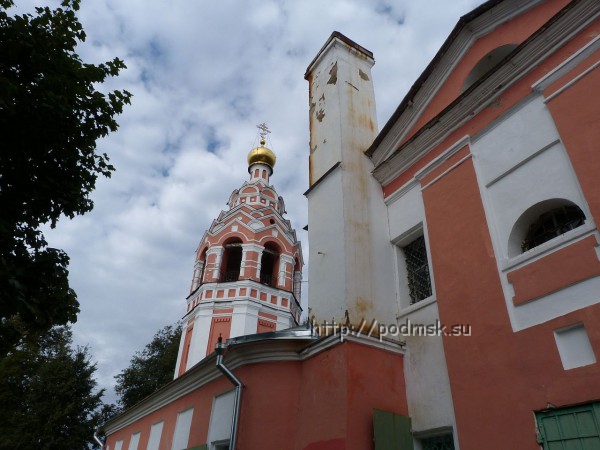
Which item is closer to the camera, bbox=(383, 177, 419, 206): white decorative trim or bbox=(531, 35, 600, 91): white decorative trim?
bbox=(531, 35, 600, 91): white decorative trim

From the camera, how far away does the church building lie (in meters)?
4.86

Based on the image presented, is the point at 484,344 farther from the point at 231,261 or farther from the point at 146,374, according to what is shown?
the point at 146,374

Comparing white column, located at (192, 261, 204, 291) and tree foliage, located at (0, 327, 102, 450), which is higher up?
white column, located at (192, 261, 204, 291)

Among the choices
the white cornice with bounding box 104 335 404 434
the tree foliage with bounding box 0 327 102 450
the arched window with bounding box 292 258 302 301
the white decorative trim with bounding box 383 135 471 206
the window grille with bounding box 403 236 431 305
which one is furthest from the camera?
the arched window with bounding box 292 258 302 301

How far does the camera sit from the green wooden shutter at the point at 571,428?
4223mm

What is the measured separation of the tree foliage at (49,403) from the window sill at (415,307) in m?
16.9

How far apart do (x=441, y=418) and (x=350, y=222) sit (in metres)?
3.26

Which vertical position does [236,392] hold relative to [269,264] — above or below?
below

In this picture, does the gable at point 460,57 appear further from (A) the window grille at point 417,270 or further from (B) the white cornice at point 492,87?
(A) the window grille at point 417,270

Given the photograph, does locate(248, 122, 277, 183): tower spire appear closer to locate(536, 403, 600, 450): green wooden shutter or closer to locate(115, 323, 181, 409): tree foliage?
locate(115, 323, 181, 409): tree foliage

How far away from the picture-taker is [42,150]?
547cm

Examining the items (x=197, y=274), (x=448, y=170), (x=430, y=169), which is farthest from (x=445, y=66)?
(x=197, y=274)

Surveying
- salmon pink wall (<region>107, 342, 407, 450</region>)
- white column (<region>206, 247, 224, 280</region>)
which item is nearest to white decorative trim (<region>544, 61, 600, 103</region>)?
salmon pink wall (<region>107, 342, 407, 450</region>)

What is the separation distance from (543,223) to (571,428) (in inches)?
93.8
